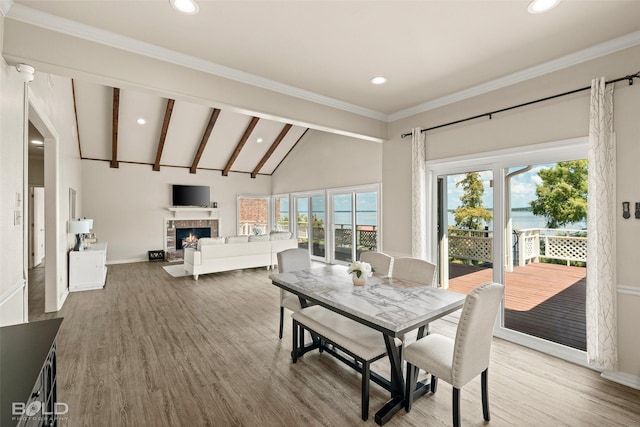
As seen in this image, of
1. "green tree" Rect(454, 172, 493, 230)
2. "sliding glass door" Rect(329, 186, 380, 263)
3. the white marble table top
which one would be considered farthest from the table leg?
"sliding glass door" Rect(329, 186, 380, 263)

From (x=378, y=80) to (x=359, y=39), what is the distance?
851 mm

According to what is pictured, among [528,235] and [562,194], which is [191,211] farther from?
[562,194]

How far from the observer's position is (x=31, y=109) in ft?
9.59

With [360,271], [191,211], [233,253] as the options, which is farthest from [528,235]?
[191,211]

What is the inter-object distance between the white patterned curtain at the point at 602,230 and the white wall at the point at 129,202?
29.7 feet

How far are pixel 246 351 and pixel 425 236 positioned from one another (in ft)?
8.76

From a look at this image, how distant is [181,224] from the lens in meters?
9.05

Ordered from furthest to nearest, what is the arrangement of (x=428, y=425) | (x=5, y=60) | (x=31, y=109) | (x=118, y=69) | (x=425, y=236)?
(x=425, y=236)
(x=31, y=109)
(x=118, y=69)
(x=5, y=60)
(x=428, y=425)

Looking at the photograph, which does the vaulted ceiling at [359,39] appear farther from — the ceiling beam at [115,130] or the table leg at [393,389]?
the ceiling beam at [115,130]

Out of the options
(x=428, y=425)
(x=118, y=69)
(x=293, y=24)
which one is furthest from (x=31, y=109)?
(x=428, y=425)

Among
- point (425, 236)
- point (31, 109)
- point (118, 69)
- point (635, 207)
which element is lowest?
point (425, 236)

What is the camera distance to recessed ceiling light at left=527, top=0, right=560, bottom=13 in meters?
2.06

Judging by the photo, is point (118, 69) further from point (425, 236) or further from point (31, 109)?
point (425, 236)

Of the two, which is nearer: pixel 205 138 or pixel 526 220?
pixel 526 220
